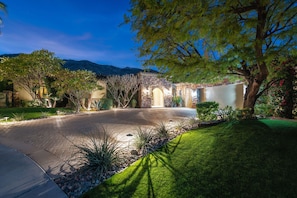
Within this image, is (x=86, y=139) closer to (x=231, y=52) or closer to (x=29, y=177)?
(x=29, y=177)

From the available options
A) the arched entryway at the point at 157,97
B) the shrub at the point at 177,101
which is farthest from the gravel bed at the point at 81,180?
the arched entryway at the point at 157,97

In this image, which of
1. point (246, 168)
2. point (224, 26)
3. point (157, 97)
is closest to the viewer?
point (246, 168)

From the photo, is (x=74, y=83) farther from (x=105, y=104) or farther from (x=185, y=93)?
(x=185, y=93)

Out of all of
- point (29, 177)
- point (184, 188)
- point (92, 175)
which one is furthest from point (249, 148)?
point (29, 177)

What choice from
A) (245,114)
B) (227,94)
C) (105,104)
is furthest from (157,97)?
(245,114)

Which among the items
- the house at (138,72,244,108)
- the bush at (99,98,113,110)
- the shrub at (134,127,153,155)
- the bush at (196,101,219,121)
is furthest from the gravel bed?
the house at (138,72,244,108)

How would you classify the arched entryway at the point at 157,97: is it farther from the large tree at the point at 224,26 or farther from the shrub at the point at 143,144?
the shrub at the point at 143,144

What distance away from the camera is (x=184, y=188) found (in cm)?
276

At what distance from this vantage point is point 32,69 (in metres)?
13.6

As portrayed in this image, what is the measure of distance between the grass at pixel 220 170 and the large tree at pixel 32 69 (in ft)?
46.1

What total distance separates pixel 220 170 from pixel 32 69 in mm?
16230

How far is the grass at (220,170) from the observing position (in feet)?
8.45

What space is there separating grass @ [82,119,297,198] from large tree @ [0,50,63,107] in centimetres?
1404

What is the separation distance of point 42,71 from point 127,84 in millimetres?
8977
